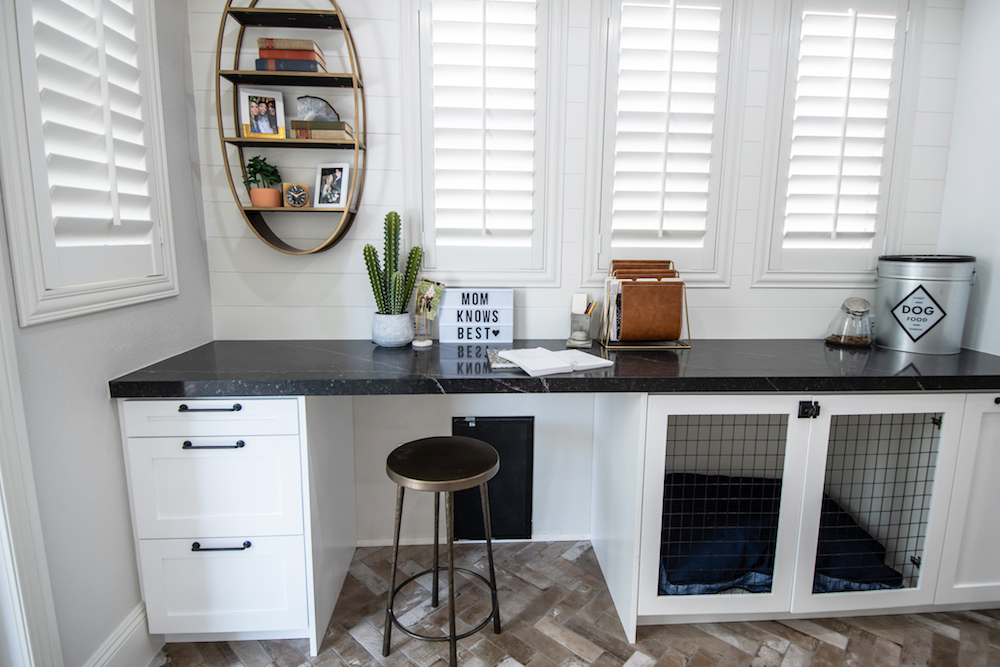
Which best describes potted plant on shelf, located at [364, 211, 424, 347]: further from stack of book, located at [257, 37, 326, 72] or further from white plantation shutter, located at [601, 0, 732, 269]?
white plantation shutter, located at [601, 0, 732, 269]

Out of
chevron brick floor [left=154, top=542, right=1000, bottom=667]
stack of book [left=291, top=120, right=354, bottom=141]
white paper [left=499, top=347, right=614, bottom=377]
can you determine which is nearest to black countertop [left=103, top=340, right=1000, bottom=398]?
white paper [left=499, top=347, right=614, bottom=377]

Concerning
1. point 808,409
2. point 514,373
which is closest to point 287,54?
point 514,373

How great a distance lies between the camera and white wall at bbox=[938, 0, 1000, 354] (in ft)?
6.55

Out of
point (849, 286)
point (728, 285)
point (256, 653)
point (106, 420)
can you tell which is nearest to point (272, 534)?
point (256, 653)

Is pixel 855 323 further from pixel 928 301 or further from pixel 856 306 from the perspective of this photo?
pixel 928 301

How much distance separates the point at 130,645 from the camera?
1.61 m

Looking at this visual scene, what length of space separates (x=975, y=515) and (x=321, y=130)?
270 centimetres

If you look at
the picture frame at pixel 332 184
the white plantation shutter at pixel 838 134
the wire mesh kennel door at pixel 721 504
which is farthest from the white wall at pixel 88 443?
the white plantation shutter at pixel 838 134

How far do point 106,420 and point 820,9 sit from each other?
2.94 m

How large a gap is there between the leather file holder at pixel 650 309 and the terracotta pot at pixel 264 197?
4.46 ft

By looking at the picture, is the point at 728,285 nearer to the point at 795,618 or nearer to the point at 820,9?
the point at 820,9

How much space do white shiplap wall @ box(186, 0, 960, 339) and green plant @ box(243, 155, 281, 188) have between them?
0.07 m

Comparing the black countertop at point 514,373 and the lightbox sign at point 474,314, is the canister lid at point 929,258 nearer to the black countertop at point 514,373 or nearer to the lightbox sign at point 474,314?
the black countertop at point 514,373

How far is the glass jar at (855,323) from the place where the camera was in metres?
2.10
